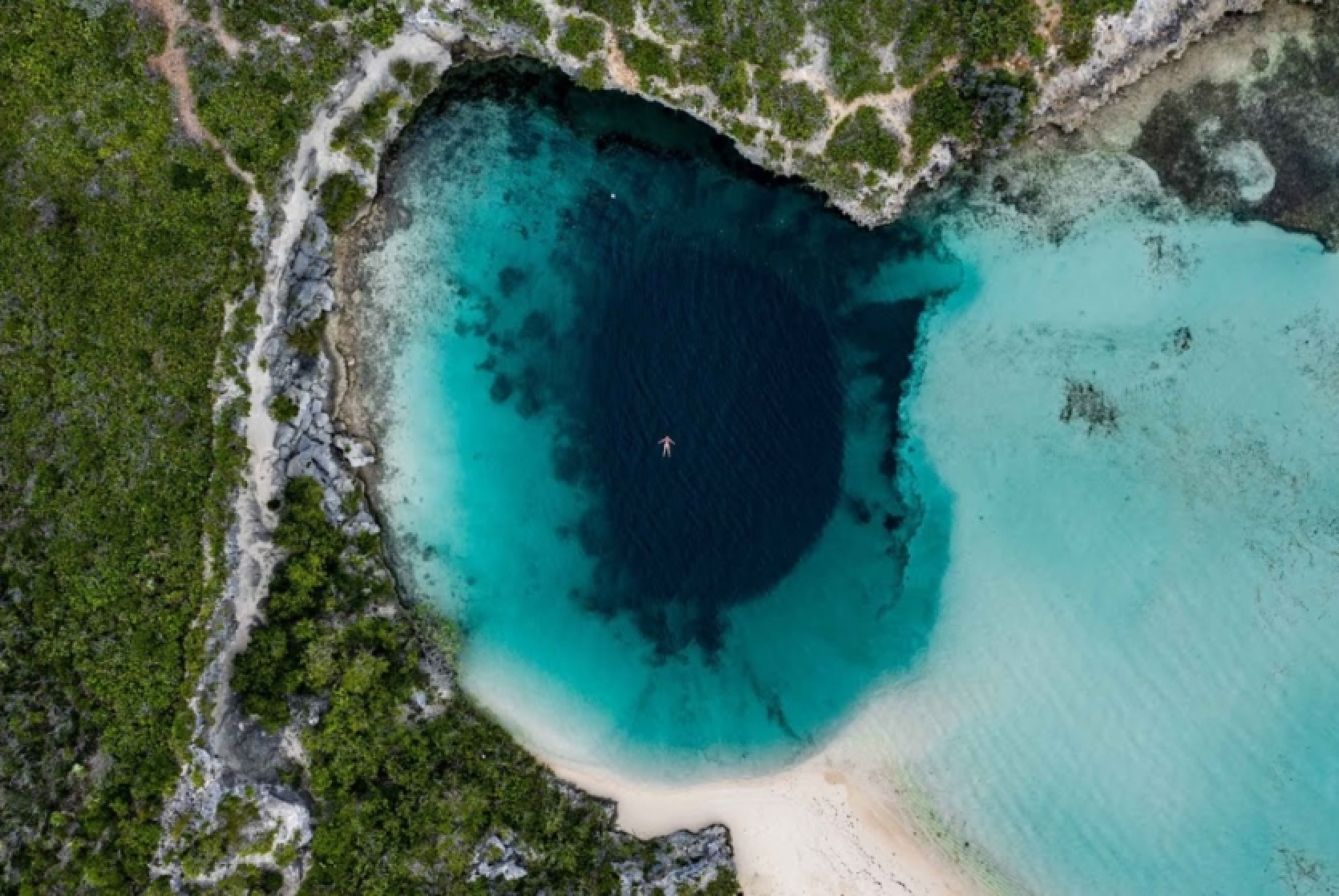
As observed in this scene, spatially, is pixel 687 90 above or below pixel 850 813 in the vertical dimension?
above

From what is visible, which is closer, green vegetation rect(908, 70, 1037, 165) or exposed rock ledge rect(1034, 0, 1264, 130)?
green vegetation rect(908, 70, 1037, 165)

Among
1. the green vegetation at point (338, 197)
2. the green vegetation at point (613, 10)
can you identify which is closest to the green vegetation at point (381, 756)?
the green vegetation at point (338, 197)

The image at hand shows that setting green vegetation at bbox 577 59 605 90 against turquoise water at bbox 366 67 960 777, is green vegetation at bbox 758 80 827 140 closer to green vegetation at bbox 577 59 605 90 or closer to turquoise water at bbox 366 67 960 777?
turquoise water at bbox 366 67 960 777

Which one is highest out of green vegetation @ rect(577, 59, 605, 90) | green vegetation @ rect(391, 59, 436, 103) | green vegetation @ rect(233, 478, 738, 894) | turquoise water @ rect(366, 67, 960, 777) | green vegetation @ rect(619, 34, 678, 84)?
green vegetation @ rect(619, 34, 678, 84)

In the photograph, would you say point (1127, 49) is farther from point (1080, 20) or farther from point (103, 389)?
point (103, 389)

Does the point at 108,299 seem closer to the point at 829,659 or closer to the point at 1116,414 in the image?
the point at 829,659

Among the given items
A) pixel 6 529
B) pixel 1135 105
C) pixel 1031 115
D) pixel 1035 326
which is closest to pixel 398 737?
pixel 6 529

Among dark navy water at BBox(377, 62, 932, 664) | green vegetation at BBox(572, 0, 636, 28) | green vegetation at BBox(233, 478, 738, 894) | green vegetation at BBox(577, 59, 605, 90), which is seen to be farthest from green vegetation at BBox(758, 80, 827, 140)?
green vegetation at BBox(233, 478, 738, 894)
